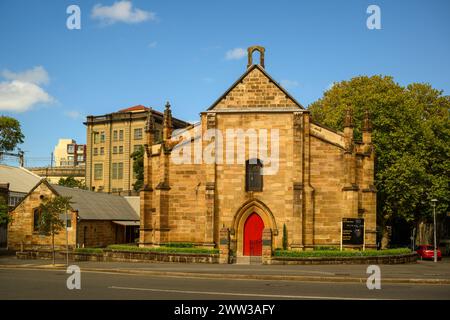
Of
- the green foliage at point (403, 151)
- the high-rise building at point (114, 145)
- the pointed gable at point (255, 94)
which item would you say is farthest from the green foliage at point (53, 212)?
the high-rise building at point (114, 145)

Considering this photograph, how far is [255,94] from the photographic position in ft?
122

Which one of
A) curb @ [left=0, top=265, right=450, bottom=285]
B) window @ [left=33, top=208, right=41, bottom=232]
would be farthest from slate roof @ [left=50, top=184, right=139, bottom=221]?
curb @ [left=0, top=265, right=450, bottom=285]

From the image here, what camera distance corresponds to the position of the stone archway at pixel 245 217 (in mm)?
36438

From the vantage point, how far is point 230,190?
1453 inches

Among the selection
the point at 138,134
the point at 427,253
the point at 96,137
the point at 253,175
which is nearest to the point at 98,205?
the point at 253,175

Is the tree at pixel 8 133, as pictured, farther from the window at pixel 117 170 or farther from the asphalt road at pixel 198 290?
the asphalt road at pixel 198 290

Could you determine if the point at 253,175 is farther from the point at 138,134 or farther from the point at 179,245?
the point at 138,134

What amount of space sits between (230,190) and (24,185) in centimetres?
3554

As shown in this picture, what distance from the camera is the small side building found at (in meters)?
45.2

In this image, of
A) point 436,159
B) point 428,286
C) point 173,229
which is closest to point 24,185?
point 173,229

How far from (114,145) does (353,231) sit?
Answer: 220 ft

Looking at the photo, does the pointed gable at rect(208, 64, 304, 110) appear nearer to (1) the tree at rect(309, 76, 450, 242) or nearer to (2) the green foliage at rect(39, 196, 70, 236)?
(2) the green foliage at rect(39, 196, 70, 236)

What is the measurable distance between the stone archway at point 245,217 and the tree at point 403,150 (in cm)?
1449

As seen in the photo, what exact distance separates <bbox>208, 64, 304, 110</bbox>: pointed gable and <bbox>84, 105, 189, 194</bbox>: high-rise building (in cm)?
5453
